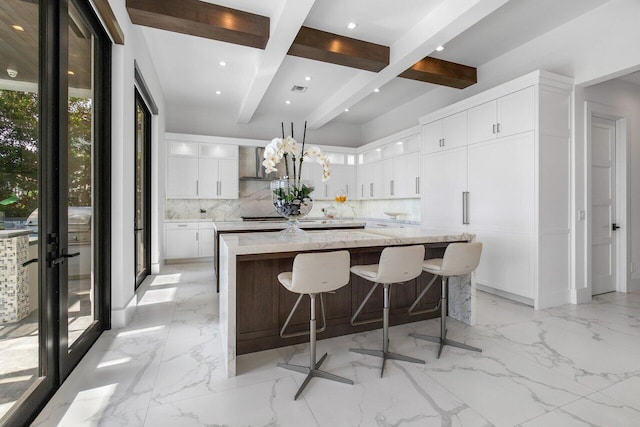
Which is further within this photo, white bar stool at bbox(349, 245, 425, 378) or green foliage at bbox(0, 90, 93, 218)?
white bar stool at bbox(349, 245, 425, 378)

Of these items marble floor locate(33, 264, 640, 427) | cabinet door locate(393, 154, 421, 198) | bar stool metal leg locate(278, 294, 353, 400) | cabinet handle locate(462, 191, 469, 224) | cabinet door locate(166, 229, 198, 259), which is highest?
cabinet door locate(393, 154, 421, 198)

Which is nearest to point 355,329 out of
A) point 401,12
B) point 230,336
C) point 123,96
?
point 230,336

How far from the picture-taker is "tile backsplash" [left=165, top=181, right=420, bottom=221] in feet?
20.7

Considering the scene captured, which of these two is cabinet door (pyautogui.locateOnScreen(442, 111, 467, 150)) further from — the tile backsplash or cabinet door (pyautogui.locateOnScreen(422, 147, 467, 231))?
the tile backsplash

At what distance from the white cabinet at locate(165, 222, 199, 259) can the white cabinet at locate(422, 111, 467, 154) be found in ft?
14.9

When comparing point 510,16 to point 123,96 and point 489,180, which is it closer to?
point 489,180

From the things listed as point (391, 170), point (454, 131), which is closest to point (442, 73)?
point (454, 131)

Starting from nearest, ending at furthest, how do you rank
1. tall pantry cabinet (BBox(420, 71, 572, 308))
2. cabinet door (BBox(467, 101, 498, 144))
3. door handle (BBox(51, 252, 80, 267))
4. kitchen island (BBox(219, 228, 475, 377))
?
1. door handle (BBox(51, 252, 80, 267))
2. kitchen island (BBox(219, 228, 475, 377))
3. tall pantry cabinet (BBox(420, 71, 572, 308))
4. cabinet door (BBox(467, 101, 498, 144))

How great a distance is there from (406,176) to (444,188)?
124 centimetres

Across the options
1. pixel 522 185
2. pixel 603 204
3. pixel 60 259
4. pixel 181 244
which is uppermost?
pixel 522 185

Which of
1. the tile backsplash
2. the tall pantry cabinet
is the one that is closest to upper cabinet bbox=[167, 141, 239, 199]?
the tile backsplash

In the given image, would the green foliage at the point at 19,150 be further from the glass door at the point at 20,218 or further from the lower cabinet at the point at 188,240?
the lower cabinet at the point at 188,240

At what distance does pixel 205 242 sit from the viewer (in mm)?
6016

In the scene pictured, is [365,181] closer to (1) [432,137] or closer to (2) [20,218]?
(1) [432,137]
